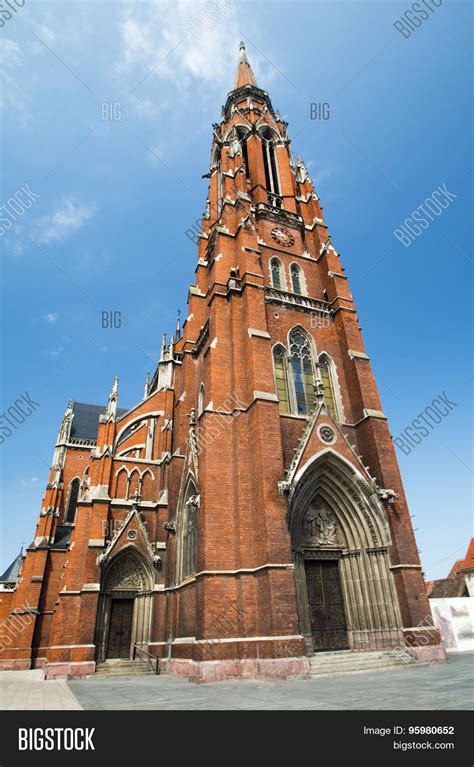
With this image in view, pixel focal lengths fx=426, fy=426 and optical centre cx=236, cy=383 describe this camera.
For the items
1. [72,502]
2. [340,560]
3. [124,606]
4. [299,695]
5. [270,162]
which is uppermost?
[270,162]

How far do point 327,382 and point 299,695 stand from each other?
12419 mm

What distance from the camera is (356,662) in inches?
478

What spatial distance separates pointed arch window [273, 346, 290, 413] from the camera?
55.8ft

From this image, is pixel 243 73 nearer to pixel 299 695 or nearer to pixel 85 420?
pixel 85 420

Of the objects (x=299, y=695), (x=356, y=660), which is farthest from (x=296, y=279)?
(x=299, y=695)

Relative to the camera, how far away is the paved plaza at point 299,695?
22.1ft

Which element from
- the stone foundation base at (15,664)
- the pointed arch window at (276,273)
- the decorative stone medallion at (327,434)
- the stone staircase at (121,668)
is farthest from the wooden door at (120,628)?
the pointed arch window at (276,273)

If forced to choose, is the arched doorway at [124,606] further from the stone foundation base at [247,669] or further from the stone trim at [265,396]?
the stone trim at [265,396]

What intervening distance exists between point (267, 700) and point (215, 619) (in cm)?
519

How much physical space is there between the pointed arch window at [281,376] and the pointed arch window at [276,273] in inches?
161

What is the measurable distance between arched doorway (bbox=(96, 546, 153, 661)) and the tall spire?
111 feet

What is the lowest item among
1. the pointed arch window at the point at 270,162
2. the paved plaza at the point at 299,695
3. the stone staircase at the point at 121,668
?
the paved plaza at the point at 299,695

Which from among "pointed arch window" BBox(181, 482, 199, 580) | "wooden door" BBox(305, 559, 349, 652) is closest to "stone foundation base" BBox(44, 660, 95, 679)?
"pointed arch window" BBox(181, 482, 199, 580)
